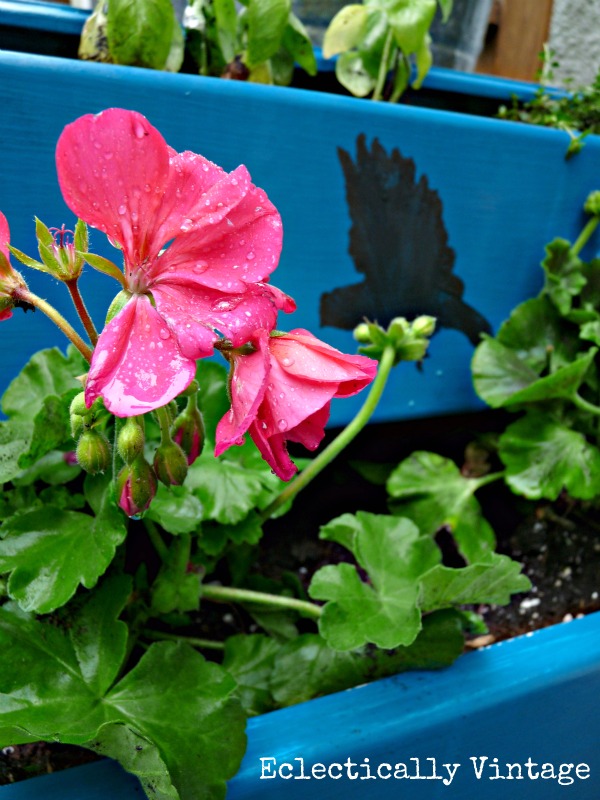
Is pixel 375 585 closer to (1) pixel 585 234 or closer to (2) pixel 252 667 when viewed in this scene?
(2) pixel 252 667

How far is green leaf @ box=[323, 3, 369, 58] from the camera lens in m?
0.95

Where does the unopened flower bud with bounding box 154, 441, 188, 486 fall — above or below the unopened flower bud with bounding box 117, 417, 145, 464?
below

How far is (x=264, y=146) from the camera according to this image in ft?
2.60

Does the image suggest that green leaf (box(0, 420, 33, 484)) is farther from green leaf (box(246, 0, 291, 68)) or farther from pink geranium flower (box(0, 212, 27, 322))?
green leaf (box(246, 0, 291, 68))

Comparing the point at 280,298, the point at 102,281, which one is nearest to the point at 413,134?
the point at 102,281

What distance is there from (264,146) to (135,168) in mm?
484

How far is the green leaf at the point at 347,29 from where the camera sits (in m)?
0.95

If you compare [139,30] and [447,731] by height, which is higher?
[139,30]

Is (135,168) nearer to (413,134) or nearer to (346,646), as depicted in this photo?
(346,646)

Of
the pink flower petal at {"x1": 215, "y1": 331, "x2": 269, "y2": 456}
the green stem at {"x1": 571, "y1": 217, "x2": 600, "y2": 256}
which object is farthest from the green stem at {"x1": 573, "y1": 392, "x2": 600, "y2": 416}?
the pink flower petal at {"x1": 215, "y1": 331, "x2": 269, "y2": 456}

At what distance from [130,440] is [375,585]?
37cm

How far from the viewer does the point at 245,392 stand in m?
0.37

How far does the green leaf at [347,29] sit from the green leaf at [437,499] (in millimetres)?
602

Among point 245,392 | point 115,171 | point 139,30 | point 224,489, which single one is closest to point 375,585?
point 224,489
